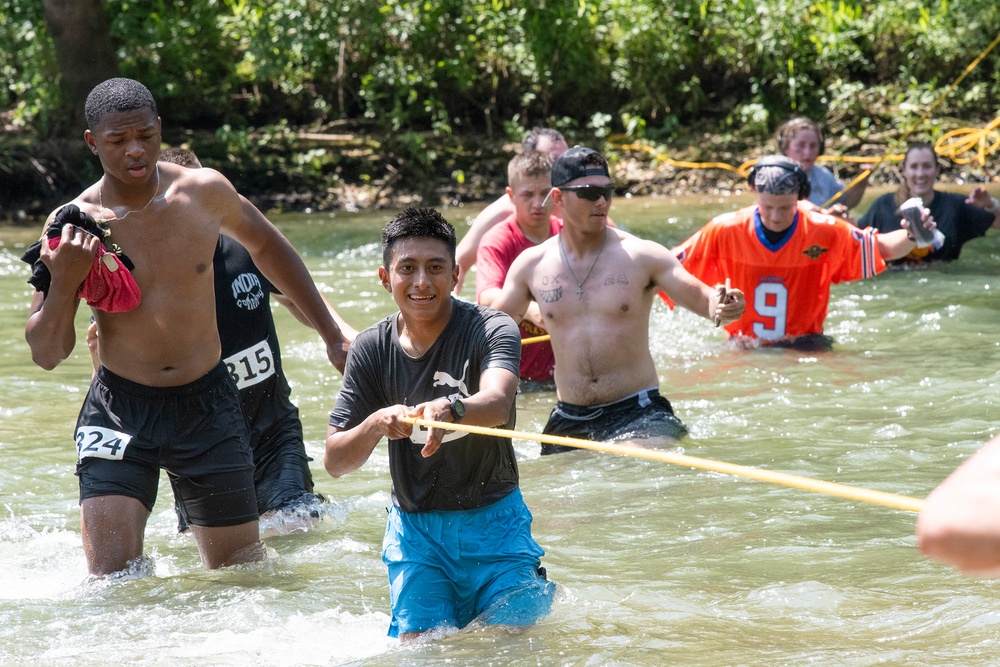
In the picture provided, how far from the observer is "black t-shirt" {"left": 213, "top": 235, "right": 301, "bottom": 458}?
5496mm

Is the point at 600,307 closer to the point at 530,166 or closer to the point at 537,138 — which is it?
the point at 530,166

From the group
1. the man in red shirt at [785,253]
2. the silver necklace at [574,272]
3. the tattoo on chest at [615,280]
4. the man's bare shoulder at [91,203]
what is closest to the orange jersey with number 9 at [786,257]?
the man in red shirt at [785,253]

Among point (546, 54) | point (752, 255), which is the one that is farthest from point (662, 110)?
point (752, 255)

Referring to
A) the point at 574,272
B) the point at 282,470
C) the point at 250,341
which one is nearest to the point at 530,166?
the point at 574,272

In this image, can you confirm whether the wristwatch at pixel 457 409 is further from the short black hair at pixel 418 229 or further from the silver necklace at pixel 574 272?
the silver necklace at pixel 574 272

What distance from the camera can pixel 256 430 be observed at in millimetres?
5574

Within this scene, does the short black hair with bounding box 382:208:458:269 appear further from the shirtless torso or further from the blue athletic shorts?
the shirtless torso

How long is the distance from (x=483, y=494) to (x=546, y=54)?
640 inches

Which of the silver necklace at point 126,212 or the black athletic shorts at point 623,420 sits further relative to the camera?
the black athletic shorts at point 623,420

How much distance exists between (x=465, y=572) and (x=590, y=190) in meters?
2.80

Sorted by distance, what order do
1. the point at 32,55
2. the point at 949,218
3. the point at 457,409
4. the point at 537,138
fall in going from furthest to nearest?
the point at 32,55, the point at 949,218, the point at 537,138, the point at 457,409

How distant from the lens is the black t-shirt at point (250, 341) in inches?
216

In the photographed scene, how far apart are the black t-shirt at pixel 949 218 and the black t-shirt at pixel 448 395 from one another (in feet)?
24.8

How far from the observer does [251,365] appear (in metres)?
5.54
